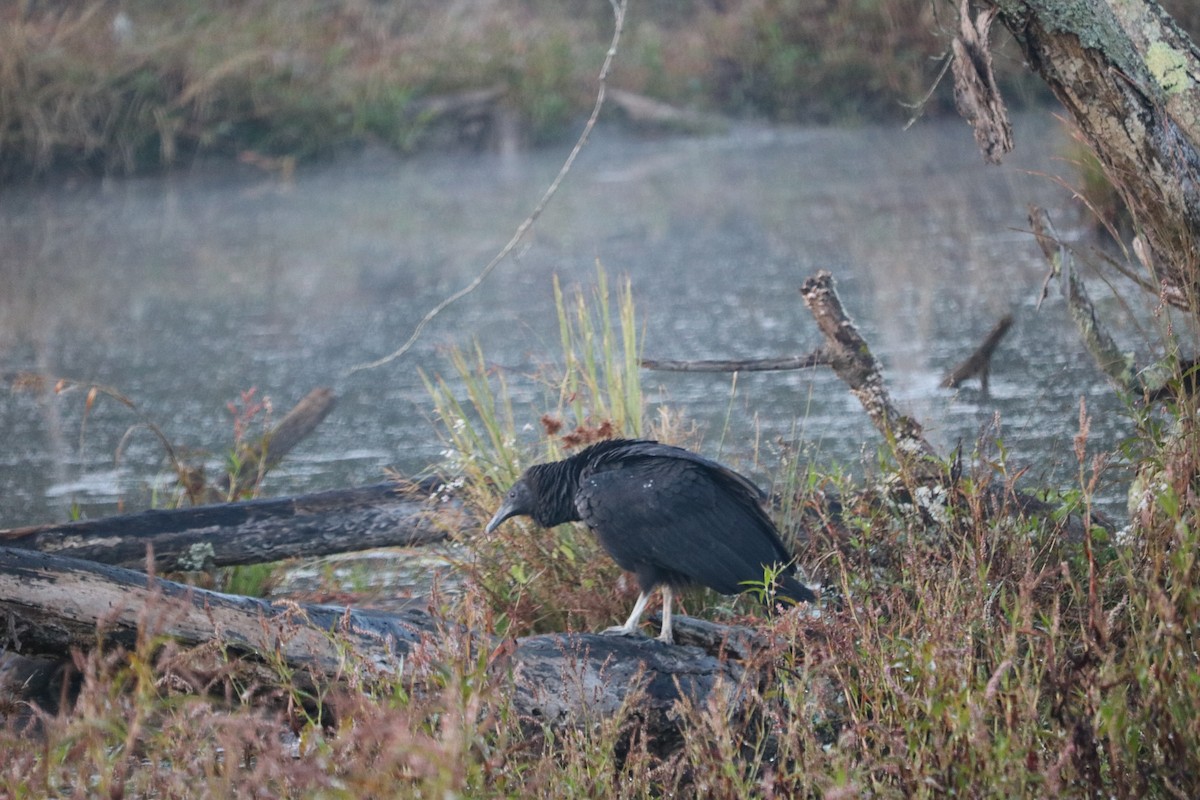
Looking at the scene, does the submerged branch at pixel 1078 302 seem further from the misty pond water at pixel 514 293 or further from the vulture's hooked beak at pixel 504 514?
the vulture's hooked beak at pixel 504 514

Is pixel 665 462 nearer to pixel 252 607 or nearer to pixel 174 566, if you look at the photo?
pixel 252 607

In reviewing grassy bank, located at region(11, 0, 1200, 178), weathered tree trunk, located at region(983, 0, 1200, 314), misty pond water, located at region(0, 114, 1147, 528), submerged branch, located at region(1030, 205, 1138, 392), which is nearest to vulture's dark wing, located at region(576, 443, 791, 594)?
misty pond water, located at region(0, 114, 1147, 528)

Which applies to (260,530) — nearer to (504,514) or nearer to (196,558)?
(196,558)

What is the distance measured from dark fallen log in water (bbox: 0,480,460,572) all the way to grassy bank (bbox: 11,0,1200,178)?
8.51 meters

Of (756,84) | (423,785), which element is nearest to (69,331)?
(423,785)

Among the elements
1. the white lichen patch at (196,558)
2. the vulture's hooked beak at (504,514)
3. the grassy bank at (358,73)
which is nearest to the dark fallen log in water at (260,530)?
the white lichen patch at (196,558)

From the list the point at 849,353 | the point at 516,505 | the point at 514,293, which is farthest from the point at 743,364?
the point at 514,293

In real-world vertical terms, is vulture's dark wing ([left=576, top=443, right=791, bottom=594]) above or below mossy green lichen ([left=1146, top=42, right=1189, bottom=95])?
below

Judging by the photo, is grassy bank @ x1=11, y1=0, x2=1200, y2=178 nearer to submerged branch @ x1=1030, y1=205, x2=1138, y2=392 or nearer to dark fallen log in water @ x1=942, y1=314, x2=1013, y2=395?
dark fallen log in water @ x1=942, y1=314, x2=1013, y2=395

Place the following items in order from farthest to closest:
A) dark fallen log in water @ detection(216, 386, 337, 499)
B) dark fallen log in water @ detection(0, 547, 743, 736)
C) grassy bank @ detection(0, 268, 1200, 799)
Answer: dark fallen log in water @ detection(216, 386, 337, 499) < dark fallen log in water @ detection(0, 547, 743, 736) < grassy bank @ detection(0, 268, 1200, 799)

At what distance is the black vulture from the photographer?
2.95 m

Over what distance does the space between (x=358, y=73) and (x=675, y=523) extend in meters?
11.7

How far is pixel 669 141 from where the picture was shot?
1370 cm

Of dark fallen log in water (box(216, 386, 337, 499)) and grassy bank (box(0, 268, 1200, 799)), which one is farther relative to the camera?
dark fallen log in water (box(216, 386, 337, 499))
